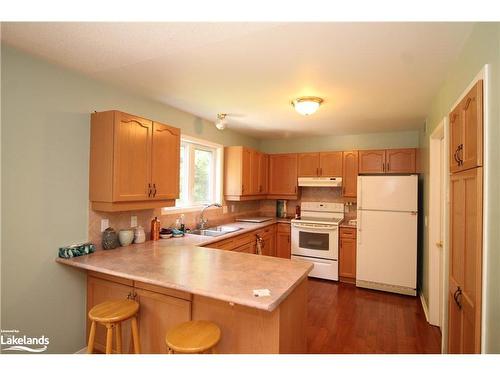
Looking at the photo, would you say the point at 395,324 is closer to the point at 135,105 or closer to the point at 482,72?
the point at 482,72

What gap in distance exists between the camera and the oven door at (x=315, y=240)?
411cm

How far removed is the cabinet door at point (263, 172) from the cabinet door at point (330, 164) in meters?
1.00

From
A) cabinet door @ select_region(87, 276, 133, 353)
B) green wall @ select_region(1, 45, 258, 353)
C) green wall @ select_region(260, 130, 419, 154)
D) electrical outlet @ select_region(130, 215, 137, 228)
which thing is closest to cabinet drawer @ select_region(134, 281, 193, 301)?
cabinet door @ select_region(87, 276, 133, 353)

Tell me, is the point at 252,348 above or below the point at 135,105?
below

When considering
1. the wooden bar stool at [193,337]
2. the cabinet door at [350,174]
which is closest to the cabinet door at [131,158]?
the wooden bar stool at [193,337]

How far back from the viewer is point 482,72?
1.28 meters

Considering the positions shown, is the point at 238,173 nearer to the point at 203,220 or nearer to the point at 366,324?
the point at 203,220

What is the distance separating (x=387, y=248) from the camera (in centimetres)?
369

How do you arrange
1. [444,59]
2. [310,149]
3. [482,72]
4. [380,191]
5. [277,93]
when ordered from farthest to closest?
1. [310,149]
2. [380,191]
3. [277,93]
4. [444,59]
5. [482,72]

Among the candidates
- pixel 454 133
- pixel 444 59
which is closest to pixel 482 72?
pixel 454 133

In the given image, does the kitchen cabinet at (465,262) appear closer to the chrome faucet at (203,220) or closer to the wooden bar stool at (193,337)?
the wooden bar stool at (193,337)

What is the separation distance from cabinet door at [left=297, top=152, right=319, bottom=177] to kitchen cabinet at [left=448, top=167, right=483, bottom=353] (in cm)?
289

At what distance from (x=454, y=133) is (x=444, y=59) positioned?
1.91 ft

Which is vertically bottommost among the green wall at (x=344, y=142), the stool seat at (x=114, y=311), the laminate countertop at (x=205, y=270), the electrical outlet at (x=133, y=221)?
the stool seat at (x=114, y=311)
